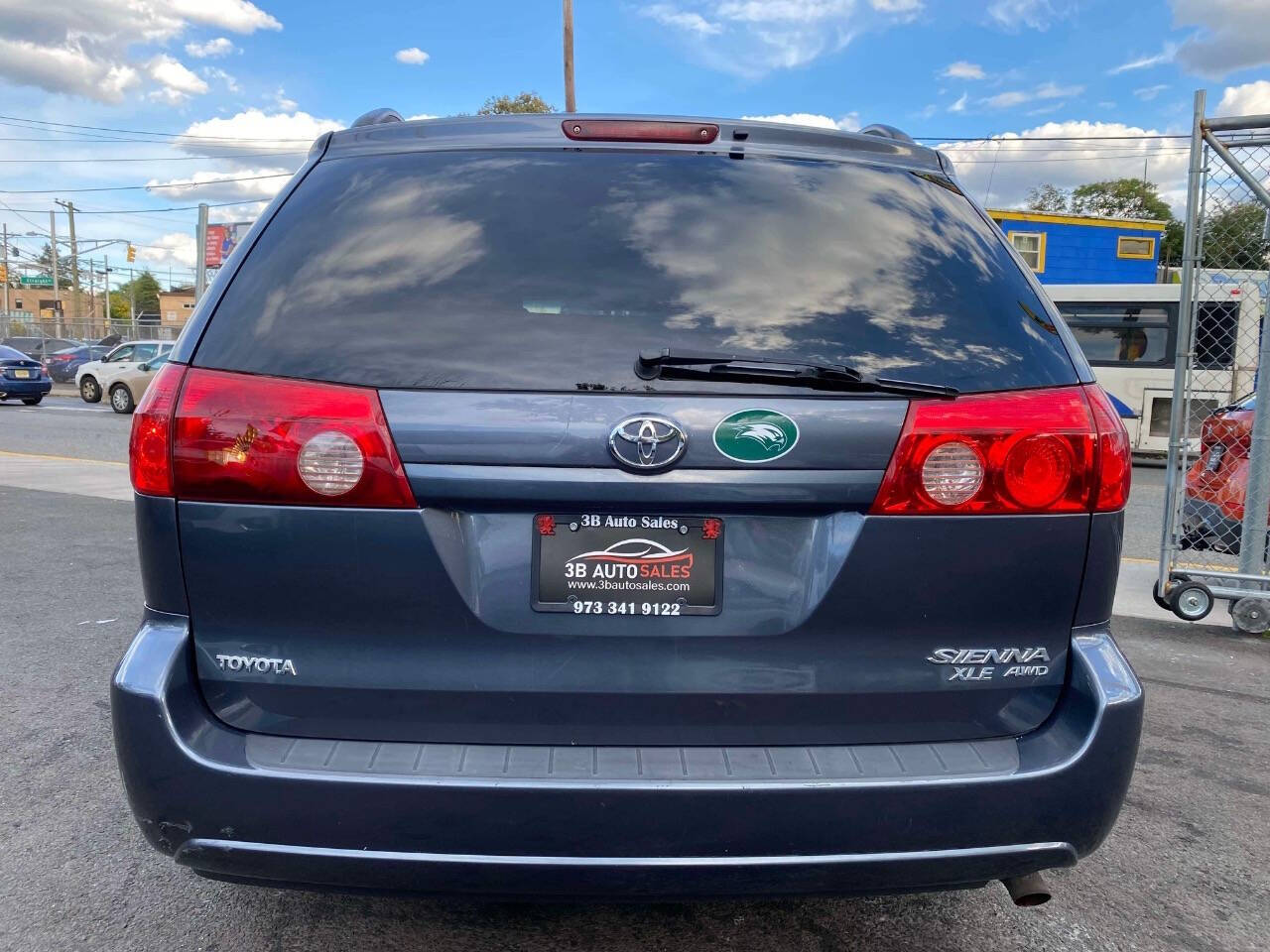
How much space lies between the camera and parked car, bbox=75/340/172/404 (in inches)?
938

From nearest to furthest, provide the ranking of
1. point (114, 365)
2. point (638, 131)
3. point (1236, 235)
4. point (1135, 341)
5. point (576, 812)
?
point (576, 812)
point (638, 131)
point (1236, 235)
point (1135, 341)
point (114, 365)

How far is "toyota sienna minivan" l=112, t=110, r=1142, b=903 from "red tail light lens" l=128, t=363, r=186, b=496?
15mm

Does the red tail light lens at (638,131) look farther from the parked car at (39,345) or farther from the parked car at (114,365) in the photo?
the parked car at (39,345)

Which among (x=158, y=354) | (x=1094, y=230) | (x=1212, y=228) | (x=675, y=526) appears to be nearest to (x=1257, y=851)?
(x=675, y=526)

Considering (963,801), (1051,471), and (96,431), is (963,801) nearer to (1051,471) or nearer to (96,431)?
(1051,471)

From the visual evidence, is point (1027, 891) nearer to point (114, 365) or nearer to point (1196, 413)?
point (1196, 413)

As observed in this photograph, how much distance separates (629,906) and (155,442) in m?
1.52

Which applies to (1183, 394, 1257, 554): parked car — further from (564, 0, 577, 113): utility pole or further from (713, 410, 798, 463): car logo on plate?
(564, 0, 577, 113): utility pole

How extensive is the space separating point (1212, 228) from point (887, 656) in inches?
195

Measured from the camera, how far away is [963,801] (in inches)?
72.8

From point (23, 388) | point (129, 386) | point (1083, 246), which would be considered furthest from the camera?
point (23, 388)

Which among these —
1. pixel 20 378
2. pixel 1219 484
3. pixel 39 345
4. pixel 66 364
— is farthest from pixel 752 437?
pixel 39 345

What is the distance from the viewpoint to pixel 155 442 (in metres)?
1.94

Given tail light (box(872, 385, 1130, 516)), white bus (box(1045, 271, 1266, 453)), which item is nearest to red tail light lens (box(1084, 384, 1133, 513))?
tail light (box(872, 385, 1130, 516))
